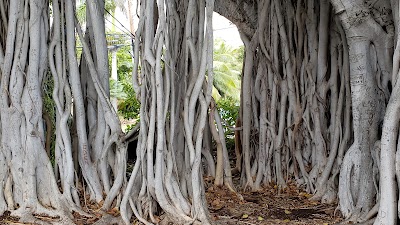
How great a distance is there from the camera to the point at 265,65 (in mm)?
4910

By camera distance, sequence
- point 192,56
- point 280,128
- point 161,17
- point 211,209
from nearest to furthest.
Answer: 1. point 161,17
2. point 192,56
3. point 211,209
4. point 280,128

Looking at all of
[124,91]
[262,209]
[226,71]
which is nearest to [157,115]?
[262,209]

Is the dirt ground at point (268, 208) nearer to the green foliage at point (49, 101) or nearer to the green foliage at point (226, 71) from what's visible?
the green foliage at point (49, 101)

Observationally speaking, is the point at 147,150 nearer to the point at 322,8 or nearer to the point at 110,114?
the point at 110,114

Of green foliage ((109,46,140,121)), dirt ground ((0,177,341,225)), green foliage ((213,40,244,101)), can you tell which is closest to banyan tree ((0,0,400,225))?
dirt ground ((0,177,341,225))

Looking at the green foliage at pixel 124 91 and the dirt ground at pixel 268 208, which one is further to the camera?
the green foliage at pixel 124 91

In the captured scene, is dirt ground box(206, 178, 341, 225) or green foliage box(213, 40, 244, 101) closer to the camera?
dirt ground box(206, 178, 341, 225)

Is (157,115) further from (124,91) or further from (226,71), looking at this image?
(226,71)

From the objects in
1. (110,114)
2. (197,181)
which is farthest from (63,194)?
(197,181)

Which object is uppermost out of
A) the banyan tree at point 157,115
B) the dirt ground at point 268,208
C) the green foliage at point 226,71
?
the green foliage at point 226,71

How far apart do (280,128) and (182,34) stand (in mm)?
1457

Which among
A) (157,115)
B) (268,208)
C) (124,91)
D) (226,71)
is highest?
(226,71)

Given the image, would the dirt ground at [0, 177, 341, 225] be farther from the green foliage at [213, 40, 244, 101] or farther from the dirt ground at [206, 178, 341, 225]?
the green foliage at [213, 40, 244, 101]

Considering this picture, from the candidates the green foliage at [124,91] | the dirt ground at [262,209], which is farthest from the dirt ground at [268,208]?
the green foliage at [124,91]
